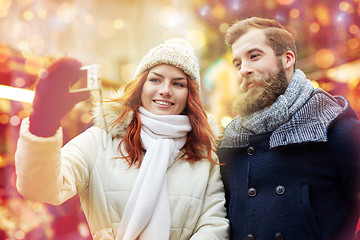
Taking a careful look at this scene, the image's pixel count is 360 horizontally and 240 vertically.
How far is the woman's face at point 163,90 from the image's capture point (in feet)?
6.62

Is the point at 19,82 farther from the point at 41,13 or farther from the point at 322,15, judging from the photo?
the point at 322,15

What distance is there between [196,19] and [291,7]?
2.84 meters

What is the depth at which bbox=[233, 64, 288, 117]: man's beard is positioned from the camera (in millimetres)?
1865

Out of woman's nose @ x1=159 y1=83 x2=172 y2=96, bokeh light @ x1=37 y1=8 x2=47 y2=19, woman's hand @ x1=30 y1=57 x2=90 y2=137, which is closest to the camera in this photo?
woman's hand @ x1=30 y1=57 x2=90 y2=137

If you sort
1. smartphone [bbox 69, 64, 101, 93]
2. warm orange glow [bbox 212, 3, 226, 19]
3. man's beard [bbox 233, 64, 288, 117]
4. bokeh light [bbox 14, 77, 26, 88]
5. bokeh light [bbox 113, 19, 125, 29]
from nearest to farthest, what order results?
smartphone [bbox 69, 64, 101, 93] → man's beard [bbox 233, 64, 288, 117] → bokeh light [bbox 14, 77, 26, 88] → warm orange glow [bbox 212, 3, 226, 19] → bokeh light [bbox 113, 19, 125, 29]

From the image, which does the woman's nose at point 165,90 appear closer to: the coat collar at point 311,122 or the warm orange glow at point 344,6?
the coat collar at point 311,122

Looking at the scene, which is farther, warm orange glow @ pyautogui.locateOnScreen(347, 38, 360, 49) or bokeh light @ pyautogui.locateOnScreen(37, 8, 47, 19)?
bokeh light @ pyautogui.locateOnScreen(37, 8, 47, 19)

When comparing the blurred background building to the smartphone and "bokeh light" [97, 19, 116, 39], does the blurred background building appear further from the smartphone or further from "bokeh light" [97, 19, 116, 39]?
the smartphone

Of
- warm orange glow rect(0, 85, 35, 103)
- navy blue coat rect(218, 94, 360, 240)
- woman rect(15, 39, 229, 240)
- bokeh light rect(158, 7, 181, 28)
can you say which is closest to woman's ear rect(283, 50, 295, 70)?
navy blue coat rect(218, 94, 360, 240)

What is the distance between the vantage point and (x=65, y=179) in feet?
5.27

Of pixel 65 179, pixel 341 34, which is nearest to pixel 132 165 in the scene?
pixel 65 179

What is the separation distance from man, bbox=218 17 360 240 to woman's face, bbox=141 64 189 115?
0.37 meters

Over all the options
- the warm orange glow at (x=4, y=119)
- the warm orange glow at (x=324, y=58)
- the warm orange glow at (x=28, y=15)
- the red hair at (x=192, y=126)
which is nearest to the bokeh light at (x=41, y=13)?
the warm orange glow at (x=28, y=15)

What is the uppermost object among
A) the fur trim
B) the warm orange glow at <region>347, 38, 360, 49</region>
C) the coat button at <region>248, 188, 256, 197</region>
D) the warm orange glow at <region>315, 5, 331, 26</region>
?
the warm orange glow at <region>315, 5, 331, 26</region>
